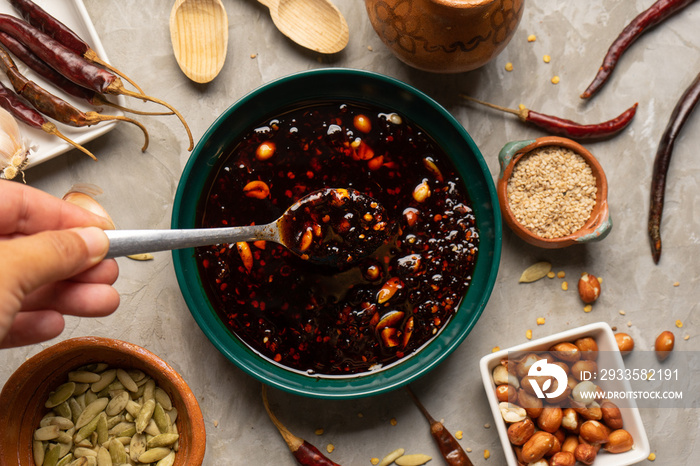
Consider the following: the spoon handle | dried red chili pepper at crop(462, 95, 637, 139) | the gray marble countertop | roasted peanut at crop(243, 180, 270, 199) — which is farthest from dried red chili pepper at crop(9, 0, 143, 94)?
dried red chili pepper at crop(462, 95, 637, 139)

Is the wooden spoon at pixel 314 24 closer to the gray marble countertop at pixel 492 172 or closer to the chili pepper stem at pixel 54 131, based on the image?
the gray marble countertop at pixel 492 172

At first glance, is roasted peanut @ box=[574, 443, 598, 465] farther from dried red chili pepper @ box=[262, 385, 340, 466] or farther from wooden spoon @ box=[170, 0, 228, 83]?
wooden spoon @ box=[170, 0, 228, 83]

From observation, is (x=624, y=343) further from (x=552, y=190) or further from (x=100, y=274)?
(x=100, y=274)

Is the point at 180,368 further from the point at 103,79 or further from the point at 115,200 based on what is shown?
the point at 103,79

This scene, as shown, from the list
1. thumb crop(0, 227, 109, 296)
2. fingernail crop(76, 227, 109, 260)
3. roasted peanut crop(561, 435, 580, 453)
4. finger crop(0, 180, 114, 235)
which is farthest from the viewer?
roasted peanut crop(561, 435, 580, 453)

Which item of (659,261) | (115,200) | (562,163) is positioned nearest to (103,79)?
(115,200)

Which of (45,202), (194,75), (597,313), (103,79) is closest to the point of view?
(45,202)

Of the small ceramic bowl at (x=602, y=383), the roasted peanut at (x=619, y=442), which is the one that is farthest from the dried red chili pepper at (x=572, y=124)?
the roasted peanut at (x=619, y=442)
